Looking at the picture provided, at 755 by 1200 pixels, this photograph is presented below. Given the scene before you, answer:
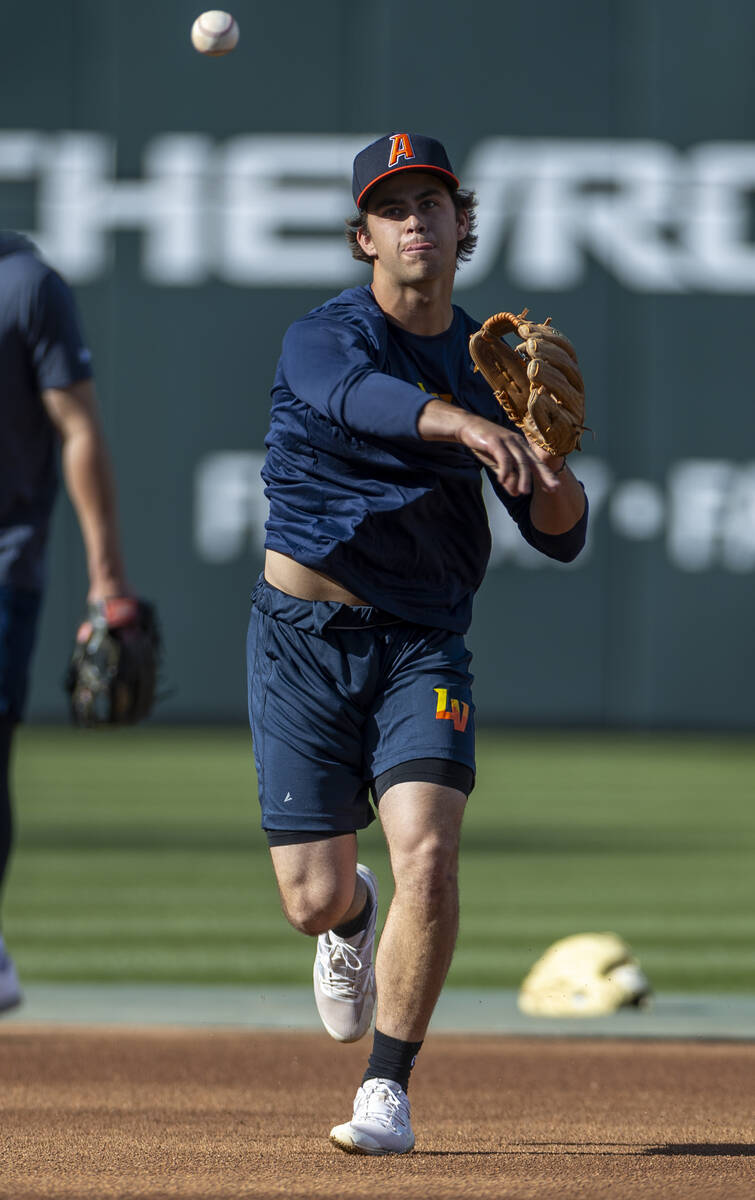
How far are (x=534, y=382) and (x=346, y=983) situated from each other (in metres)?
1.55

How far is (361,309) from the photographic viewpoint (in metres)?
4.50

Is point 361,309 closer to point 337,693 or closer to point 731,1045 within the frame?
point 337,693

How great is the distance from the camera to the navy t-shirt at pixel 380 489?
4391 millimetres

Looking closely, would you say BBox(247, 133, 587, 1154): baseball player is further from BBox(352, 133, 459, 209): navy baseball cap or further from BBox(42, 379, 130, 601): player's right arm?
BBox(42, 379, 130, 601): player's right arm

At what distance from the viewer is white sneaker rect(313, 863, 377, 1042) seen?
495 centimetres

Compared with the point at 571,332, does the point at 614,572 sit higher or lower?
lower

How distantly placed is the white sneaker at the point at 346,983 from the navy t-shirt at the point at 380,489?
2.79 feet

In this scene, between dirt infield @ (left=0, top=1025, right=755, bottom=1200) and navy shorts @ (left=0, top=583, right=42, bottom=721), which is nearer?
dirt infield @ (left=0, top=1025, right=755, bottom=1200)

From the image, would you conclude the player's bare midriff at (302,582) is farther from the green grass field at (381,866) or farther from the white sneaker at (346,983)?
the green grass field at (381,866)

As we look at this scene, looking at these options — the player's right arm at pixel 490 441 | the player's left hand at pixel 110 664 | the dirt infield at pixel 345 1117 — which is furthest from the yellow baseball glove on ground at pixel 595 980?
the player's right arm at pixel 490 441

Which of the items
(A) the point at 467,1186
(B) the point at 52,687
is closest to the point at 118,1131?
(A) the point at 467,1186

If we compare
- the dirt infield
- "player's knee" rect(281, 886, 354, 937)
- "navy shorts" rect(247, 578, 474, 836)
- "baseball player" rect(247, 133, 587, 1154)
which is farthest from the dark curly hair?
the dirt infield

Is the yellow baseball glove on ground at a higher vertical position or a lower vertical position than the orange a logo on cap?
lower

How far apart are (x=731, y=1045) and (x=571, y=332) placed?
11.9 m
